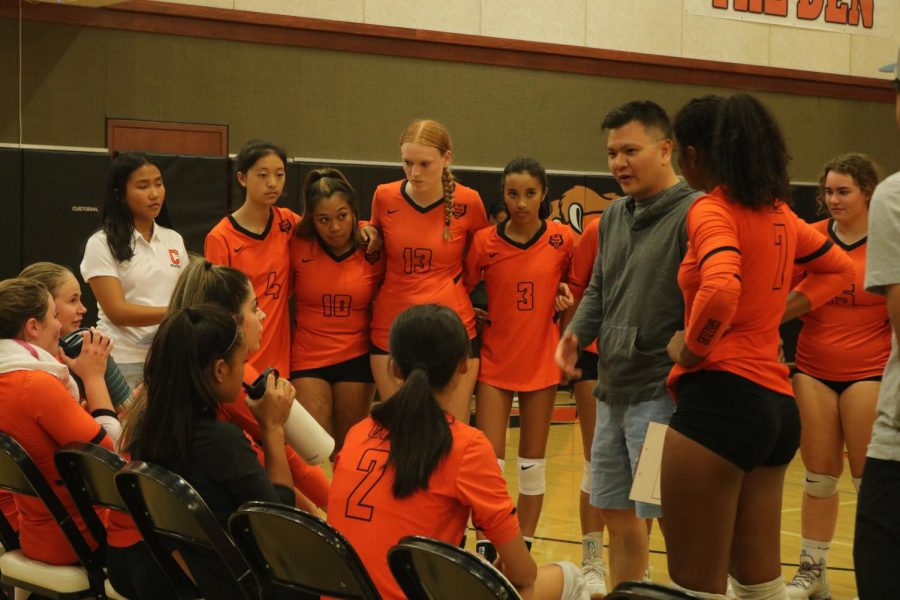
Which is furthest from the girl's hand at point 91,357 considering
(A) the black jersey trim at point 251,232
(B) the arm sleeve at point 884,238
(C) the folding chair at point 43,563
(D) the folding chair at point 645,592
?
(B) the arm sleeve at point 884,238

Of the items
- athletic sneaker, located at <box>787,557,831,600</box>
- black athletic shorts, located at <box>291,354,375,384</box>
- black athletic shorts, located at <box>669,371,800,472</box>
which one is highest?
black athletic shorts, located at <box>669,371,800,472</box>

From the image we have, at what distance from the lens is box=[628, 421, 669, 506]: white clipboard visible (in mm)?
2982

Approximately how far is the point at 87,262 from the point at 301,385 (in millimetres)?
1010

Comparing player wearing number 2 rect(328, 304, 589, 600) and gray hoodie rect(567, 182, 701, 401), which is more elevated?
gray hoodie rect(567, 182, 701, 401)

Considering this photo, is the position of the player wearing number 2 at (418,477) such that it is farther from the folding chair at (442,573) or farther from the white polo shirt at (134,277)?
the white polo shirt at (134,277)

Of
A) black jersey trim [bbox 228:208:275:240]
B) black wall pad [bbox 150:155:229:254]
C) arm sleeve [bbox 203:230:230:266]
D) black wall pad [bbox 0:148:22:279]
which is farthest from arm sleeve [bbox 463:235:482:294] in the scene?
black wall pad [bbox 0:148:22:279]

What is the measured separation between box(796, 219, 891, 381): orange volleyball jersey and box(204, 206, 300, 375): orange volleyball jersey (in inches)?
83.9

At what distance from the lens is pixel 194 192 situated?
8523mm

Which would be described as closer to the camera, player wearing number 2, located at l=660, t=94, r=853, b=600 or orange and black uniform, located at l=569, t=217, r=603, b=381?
player wearing number 2, located at l=660, t=94, r=853, b=600

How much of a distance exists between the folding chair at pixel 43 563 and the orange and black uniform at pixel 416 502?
90 cm

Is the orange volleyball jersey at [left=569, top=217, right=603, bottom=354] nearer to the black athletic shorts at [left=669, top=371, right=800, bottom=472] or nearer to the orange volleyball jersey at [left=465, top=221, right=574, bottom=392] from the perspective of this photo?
the orange volleyball jersey at [left=465, top=221, right=574, bottom=392]

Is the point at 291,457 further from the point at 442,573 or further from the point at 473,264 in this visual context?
the point at 473,264

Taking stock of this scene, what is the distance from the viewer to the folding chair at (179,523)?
243 centimetres

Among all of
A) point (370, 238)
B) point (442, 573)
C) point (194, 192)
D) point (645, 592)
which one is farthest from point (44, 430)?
point (194, 192)
